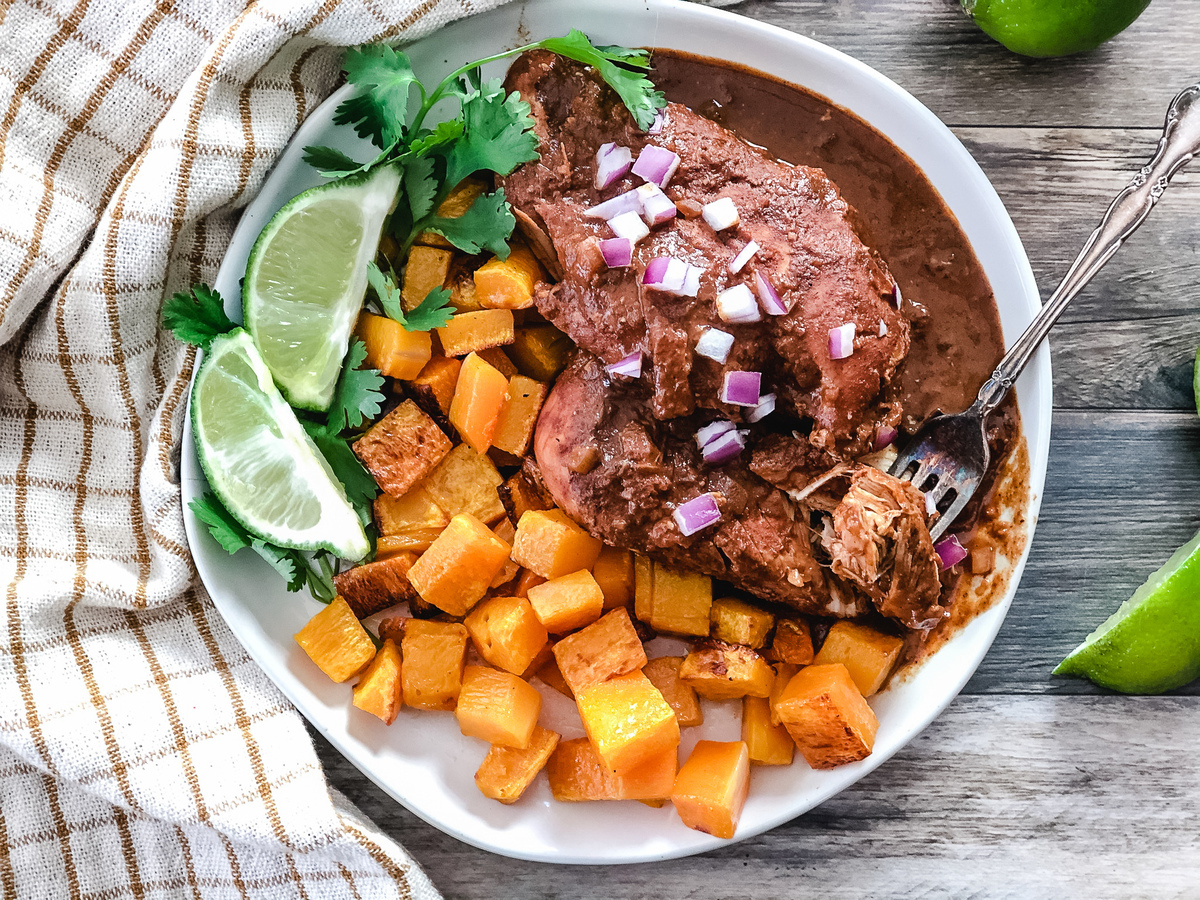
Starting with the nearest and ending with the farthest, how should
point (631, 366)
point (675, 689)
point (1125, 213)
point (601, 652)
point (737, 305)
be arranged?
1. point (737, 305)
2. point (631, 366)
3. point (1125, 213)
4. point (601, 652)
5. point (675, 689)

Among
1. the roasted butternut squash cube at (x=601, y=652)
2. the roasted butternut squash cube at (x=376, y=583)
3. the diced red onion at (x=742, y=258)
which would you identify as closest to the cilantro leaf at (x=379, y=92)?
the diced red onion at (x=742, y=258)

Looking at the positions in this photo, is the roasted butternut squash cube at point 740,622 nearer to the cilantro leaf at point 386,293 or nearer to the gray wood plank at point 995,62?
the cilantro leaf at point 386,293

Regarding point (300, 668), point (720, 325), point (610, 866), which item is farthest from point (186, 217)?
point (610, 866)

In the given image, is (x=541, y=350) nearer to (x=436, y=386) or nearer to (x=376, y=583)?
(x=436, y=386)

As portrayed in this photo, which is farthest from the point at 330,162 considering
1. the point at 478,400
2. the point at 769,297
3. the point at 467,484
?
the point at 769,297

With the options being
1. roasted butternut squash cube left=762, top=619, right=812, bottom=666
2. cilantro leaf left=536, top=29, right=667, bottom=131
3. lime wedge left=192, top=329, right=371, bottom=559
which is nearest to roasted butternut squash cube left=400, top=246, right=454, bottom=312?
lime wedge left=192, top=329, right=371, bottom=559

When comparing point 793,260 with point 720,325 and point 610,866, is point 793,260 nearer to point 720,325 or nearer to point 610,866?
point 720,325

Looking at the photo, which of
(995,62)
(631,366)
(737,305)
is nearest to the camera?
(737,305)
